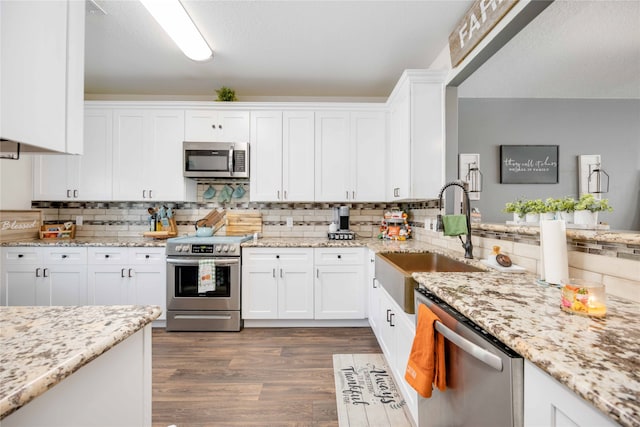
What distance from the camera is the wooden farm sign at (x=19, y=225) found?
10.5ft

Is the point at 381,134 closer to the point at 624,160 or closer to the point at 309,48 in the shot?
the point at 309,48

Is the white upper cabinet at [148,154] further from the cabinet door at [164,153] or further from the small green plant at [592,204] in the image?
the small green plant at [592,204]

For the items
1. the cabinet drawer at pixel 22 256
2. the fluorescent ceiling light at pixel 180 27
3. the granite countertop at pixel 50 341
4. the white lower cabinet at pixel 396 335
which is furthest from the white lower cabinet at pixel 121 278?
the granite countertop at pixel 50 341

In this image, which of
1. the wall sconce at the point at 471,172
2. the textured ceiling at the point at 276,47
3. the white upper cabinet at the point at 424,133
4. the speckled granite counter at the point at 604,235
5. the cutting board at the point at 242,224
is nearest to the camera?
the speckled granite counter at the point at 604,235

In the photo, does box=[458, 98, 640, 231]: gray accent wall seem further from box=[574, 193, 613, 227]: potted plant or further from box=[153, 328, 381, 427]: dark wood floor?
box=[153, 328, 381, 427]: dark wood floor

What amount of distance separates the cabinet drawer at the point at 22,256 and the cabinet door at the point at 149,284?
0.96 m

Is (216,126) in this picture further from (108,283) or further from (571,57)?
(571,57)

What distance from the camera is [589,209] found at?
1.51 metres

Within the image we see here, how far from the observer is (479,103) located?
11.0ft

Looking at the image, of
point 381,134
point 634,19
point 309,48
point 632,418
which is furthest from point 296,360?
point 634,19

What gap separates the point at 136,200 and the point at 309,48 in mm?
2536

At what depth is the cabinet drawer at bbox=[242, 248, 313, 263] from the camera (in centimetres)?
312

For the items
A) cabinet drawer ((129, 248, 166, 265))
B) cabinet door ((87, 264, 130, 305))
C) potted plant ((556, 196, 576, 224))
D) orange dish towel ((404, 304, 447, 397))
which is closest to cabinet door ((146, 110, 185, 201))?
cabinet drawer ((129, 248, 166, 265))

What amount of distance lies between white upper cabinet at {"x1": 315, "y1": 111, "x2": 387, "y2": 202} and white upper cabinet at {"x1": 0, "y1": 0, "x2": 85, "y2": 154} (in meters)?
2.77
